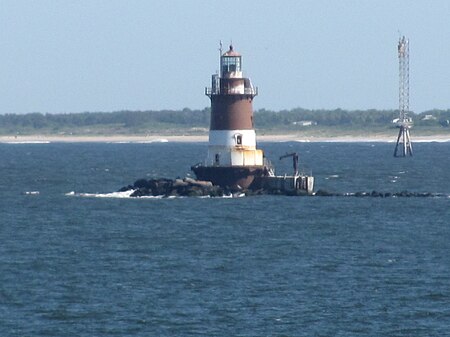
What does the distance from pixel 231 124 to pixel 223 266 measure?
833 inches

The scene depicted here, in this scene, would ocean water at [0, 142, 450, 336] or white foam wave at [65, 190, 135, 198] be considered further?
white foam wave at [65, 190, 135, 198]

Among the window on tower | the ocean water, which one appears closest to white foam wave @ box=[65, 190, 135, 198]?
the ocean water

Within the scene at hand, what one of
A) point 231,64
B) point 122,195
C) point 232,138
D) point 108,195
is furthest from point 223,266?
point 108,195

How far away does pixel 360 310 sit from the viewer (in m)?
35.2

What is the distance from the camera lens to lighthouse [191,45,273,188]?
6269 cm

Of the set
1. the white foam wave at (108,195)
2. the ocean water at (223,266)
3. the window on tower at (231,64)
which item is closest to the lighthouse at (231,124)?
the window on tower at (231,64)

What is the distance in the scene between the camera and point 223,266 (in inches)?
1658

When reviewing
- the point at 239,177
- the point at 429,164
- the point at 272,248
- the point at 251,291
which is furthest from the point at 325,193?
the point at 429,164

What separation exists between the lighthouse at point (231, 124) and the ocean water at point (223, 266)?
62.6 inches

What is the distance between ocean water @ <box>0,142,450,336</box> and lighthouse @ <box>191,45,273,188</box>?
1.59 metres

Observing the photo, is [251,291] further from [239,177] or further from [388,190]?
[388,190]

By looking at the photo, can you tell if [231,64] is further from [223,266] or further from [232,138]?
[223,266]

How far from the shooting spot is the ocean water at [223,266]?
111 feet

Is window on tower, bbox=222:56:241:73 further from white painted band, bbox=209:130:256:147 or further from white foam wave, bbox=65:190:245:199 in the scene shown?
white foam wave, bbox=65:190:245:199
